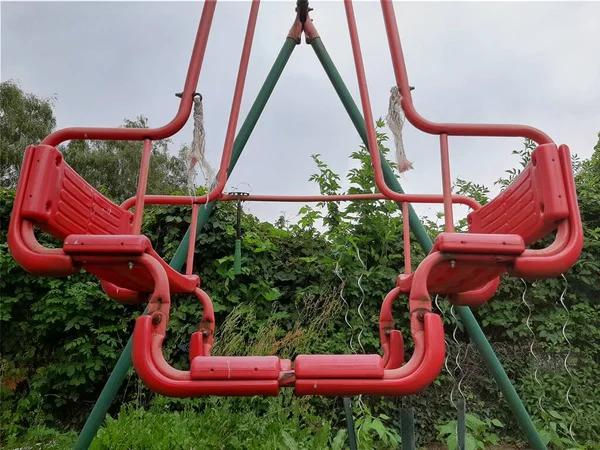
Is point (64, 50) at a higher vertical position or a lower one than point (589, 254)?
higher

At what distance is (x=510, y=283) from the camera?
3.45 metres

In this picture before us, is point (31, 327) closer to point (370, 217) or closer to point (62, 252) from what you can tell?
point (370, 217)

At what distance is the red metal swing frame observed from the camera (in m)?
0.83

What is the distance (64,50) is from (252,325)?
6.67 metres

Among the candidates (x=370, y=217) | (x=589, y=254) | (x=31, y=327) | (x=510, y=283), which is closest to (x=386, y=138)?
(x=370, y=217)

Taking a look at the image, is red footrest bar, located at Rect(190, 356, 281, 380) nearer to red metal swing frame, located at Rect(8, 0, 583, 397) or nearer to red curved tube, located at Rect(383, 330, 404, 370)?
red metal swing frame, located at Rect(8, 0, 583, 397)

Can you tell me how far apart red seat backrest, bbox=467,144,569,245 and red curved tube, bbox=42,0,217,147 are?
2.74 feet

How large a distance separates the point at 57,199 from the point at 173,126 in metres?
0.32

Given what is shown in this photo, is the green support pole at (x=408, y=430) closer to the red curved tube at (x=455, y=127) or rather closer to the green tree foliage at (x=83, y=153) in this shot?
the red curved tube at (x=455, y=127)

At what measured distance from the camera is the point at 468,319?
1.66 meters

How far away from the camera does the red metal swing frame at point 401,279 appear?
0.83 m

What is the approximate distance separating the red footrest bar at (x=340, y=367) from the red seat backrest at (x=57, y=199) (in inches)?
24.5

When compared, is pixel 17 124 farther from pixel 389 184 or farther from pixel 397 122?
pixel 397 122

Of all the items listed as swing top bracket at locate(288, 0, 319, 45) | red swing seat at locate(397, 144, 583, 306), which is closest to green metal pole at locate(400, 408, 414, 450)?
red swing seat at locate(397, 144, 583, 306)
